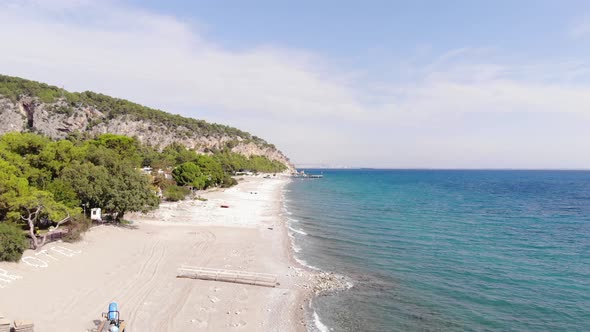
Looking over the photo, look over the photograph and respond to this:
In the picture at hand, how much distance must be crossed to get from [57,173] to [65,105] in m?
116

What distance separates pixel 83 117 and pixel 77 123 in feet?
14.3

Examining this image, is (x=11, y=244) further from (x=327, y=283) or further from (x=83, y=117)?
(x=83, y=117)

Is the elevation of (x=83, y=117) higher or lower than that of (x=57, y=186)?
higher

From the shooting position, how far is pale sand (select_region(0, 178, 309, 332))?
655 inches

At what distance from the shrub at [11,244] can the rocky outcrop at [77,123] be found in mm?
114345

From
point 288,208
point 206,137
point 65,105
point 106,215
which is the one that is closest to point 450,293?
point 106,215

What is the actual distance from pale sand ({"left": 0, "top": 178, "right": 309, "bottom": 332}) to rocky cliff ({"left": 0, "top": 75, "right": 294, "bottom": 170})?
113 m

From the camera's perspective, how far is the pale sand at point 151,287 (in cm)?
1662

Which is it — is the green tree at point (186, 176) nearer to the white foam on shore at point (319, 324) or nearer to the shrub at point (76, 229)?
the shrub at point (76, 229)

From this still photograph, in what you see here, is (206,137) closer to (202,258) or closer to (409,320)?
(202,258)

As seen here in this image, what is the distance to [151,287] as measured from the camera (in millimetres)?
20781

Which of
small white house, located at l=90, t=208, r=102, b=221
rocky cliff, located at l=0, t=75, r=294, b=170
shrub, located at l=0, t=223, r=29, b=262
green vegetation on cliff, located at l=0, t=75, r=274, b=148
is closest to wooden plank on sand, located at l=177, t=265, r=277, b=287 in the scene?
shrub, located at l=0, t=223, r=29, b=262

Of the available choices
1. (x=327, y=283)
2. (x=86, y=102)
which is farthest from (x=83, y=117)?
(x=327, y=283)

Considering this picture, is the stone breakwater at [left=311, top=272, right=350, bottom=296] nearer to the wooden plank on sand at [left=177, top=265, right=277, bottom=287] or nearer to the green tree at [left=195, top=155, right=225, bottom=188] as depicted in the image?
the wooden plank on sand at [left=177, top=265, right=277, bottom=287]
